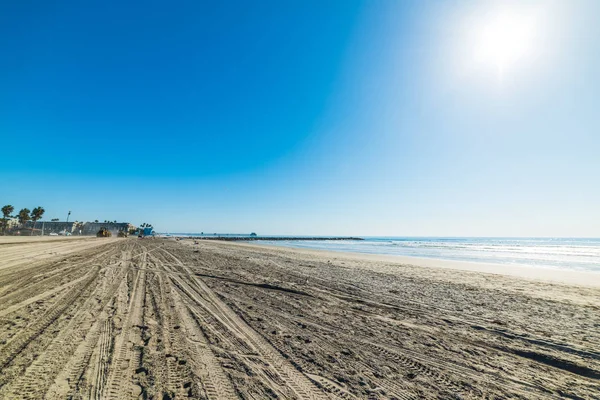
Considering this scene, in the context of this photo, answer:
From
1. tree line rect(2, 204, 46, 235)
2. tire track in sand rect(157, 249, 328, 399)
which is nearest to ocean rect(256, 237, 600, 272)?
tire track in sand rect(157, 249, 328, 399)

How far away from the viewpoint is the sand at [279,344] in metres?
3.12

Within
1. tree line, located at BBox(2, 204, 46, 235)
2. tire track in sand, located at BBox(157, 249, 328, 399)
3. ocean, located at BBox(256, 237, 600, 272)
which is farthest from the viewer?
tree line, located at BBox(2, 204, 46, 235)

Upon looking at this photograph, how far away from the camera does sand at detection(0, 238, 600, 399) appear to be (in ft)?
10.2

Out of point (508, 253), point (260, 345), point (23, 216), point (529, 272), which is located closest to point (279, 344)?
point (260, 345)

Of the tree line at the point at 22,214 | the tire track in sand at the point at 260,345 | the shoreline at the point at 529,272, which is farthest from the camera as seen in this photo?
the tree line at the point at 22,214

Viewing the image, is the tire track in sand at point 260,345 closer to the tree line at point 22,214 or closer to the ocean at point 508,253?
the ocean at point 508,253

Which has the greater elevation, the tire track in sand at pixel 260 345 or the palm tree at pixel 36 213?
the palm tree at pixel 36 213

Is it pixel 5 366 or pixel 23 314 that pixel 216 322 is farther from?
pixel 23 314

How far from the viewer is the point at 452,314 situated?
6.83 metres

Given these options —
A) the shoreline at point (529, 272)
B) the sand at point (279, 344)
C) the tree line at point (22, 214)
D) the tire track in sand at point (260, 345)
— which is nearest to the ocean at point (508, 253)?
the shoreline at point (529, 272)

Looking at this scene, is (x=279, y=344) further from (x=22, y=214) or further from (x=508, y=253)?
(x=22, y=214)

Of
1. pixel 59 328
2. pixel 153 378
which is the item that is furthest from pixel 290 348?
pixel 59 328

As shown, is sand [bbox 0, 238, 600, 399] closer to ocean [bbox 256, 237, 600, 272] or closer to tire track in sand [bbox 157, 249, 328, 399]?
tire track in sand [bbox 157, 249, 328, 399]

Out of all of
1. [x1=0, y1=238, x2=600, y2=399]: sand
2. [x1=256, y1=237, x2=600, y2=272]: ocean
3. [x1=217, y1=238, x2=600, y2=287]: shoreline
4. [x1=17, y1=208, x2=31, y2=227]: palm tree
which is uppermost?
[x1=17, y1=208, x2=31, y2=227]: palm tree
